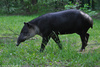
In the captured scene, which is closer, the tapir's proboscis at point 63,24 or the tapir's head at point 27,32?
the tapir's proboscis at point 63,24

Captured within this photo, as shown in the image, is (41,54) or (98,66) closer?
(98,66)

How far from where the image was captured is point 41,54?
545 cm

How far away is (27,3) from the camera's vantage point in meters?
23.0

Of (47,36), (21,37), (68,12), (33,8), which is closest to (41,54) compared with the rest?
(47,36)

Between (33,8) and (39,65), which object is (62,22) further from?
(33,8)

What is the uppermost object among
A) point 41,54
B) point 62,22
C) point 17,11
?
point 62,22

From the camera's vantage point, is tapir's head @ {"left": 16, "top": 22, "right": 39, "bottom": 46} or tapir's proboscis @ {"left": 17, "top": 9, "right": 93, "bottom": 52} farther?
tapir's head @ {"left": 16, "top": 22, "right": 39, "bottom": 46}

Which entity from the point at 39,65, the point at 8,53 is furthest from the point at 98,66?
the point at 8,53

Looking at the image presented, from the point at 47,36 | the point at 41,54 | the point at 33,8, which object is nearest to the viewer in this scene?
the point at 41,54

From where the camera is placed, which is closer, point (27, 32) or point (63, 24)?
point (63, 24)

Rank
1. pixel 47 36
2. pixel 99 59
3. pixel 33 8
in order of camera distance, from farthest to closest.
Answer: pixel 33 8 < pixel 47 36 < pixel 99 59

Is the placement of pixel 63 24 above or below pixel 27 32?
above

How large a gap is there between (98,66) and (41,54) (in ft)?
6.26

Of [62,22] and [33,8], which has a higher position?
[62,22]
